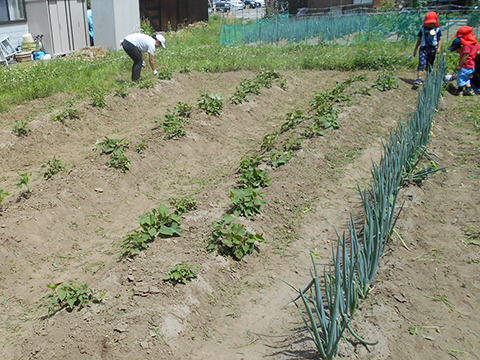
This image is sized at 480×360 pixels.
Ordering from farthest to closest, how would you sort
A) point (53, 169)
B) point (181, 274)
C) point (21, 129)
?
point (21, 129) < point (53, 169) < point (181, 274)

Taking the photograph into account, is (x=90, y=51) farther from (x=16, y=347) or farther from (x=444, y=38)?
(x=16, y=347)

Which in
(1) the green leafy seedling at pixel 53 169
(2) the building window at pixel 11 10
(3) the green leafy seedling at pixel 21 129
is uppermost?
(2) the building window at pixel 11 10

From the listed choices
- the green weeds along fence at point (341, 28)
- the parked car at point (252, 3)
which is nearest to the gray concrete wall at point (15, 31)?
the green weeds along fence at point (341, 28)

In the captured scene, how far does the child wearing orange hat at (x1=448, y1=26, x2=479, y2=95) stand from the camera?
9.48m

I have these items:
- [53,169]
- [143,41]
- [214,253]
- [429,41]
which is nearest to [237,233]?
[214,253]

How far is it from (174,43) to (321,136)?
11.5 meters

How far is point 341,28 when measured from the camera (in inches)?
663

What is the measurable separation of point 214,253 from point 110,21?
13.5 meters

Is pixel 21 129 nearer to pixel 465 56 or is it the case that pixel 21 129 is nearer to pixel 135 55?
pixel 135 55

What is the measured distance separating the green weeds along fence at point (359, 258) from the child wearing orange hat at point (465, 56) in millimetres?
3879

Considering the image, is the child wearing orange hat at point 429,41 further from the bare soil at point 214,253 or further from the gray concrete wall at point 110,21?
the gray concrete wall at point 110,21

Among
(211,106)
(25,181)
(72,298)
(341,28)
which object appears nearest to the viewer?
(72,298)

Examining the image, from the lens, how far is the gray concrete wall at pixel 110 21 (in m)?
15.9

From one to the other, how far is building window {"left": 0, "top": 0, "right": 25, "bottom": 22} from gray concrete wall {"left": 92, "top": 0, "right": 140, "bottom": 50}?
84.3 inches
